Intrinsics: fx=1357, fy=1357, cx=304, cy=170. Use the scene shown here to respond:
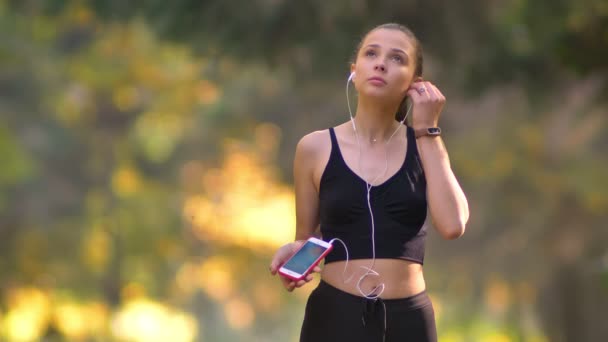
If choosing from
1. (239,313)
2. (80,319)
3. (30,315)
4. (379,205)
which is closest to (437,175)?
(379,205)

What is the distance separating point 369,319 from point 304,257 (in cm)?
27

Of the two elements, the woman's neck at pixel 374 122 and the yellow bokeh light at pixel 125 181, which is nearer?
the woman's neck at pixel 374 122

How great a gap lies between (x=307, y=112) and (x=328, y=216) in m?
21.3

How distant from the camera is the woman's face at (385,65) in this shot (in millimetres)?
4234

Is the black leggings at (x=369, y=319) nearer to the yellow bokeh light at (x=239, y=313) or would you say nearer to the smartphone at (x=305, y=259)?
the smartphone at (x=305, y=259)

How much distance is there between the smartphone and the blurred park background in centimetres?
677

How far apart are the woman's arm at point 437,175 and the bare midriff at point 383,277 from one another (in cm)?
16

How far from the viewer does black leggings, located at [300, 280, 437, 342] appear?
13.4ft

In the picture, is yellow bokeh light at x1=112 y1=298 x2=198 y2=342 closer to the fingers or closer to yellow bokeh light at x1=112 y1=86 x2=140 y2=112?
yellow bokeh light at x1=112 y1=86 x2=140 y2=112

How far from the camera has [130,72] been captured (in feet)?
89.3

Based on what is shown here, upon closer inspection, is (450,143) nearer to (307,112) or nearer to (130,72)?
(307,112)

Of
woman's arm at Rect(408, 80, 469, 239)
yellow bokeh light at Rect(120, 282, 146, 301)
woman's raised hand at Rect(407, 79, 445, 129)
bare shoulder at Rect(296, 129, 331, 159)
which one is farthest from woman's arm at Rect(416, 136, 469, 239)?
yellow bokeh light at Rect(120, 282, 146, 301)

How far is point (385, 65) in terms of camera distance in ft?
13.9

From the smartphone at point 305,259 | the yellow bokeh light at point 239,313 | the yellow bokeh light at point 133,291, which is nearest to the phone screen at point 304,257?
the smartphone at point 305,259
